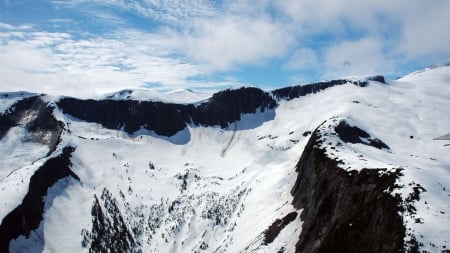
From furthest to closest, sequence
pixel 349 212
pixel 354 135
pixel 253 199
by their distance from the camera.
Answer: pixel 354 135
pixel 253 199
pixel 349 212

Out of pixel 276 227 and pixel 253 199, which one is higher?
pixel 276 227

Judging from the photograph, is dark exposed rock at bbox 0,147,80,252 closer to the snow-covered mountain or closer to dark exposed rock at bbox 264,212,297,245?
the snow-covered mountain

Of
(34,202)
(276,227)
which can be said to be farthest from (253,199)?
(34,202)

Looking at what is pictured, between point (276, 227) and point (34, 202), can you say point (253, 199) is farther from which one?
point (34, 202)

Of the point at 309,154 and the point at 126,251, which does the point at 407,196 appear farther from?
the point at 126,251

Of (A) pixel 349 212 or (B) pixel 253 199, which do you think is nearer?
(A) pixel 349 212

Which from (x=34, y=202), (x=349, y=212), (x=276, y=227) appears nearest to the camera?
(x=349, y=212)

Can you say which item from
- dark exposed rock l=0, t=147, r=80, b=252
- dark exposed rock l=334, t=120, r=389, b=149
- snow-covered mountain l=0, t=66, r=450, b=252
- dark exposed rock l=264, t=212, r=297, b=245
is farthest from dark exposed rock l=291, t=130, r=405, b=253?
dark exposed rock l=0, t=147, r=80, b=252
